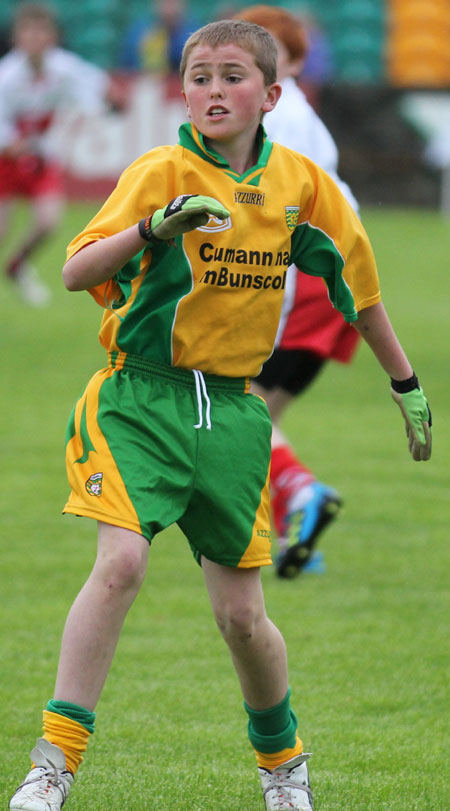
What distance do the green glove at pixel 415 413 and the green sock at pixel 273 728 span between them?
704 mm

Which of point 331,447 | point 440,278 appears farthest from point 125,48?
point 331,447

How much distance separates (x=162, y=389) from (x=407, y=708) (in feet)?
4.51

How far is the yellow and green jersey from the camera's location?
3.02 metres

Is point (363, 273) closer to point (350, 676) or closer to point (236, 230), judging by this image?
point (236, 230)

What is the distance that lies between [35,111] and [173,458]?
975 cm

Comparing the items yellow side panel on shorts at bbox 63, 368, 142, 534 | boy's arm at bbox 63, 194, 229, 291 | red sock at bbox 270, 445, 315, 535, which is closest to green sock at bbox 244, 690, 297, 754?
yellow side panel on shorts at bbox 63, 368, 142, 534

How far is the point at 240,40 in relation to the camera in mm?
3098

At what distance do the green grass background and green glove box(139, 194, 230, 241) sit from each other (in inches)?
52.3

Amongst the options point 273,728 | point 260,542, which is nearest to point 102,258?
point 260,542

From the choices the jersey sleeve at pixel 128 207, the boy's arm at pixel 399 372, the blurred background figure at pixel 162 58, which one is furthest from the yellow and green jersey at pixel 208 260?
the blurred background figure at pixel 162 58

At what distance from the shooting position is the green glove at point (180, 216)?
2.78 metres

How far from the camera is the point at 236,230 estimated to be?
309 centimetres

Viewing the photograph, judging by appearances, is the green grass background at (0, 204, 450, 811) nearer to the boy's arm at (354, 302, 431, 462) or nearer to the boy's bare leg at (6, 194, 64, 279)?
the boy's arm at (354, 302, 431, 462)

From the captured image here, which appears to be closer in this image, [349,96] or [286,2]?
[349,96]
